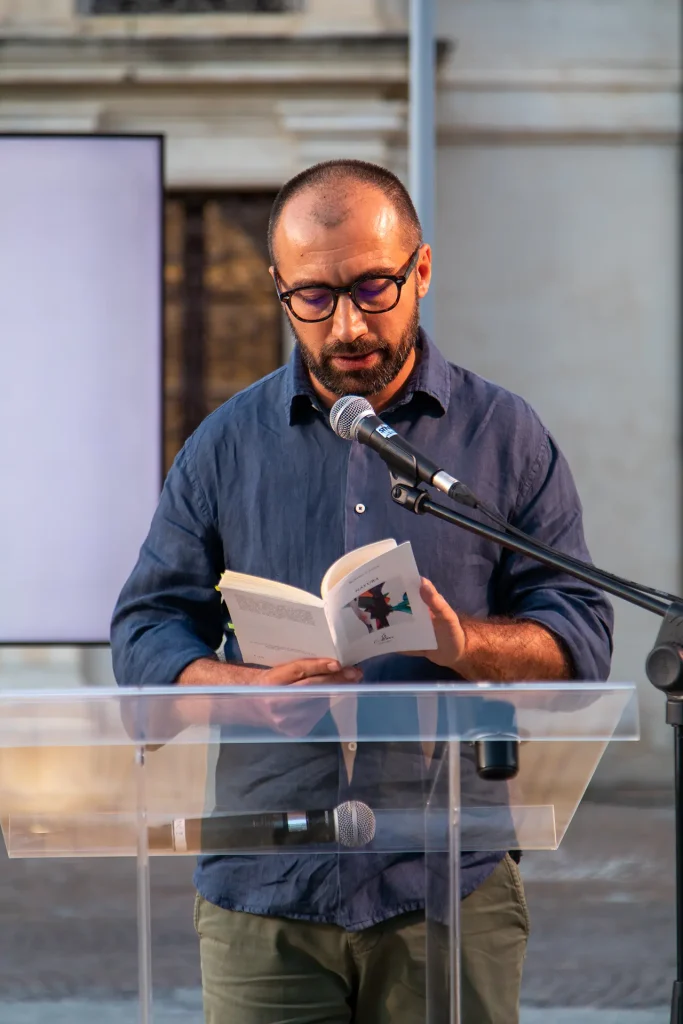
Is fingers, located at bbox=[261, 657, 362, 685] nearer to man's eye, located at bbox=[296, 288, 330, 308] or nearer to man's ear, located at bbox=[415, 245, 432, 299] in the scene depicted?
man's eye, located at bbox=[296, 288, 330, 308]

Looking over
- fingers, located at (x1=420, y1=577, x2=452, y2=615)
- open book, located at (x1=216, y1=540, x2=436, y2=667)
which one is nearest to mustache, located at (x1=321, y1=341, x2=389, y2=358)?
open book, located at (x1=216, y1=540, x2=436, y2=667)

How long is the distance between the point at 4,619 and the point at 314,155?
5093 millimetres

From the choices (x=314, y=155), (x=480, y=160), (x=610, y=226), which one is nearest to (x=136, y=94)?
(x=314, y=155)

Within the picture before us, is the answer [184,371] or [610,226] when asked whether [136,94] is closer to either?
[184,371]

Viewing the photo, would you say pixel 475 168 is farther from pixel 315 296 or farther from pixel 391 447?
pixel 391 447

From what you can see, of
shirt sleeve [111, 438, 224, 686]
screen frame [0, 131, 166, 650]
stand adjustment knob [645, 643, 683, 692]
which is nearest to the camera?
stand adjustment knob [645, 643, 683, 692]

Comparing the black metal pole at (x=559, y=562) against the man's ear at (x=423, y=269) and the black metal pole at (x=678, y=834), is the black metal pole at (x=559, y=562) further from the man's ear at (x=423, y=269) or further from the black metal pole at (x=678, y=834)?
the man's ear at (x=423, y=269)

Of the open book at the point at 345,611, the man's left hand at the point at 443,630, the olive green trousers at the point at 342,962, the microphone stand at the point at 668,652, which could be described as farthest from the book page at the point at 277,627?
the olive green trousers at the point at 342,962

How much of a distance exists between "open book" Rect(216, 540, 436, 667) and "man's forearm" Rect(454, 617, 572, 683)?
0.14m

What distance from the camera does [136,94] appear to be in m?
8.83

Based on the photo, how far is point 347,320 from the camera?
2.12 metres

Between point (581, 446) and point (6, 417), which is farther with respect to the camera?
point (581, 446)

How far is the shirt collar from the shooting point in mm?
2211

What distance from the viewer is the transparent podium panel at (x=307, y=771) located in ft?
5.35
